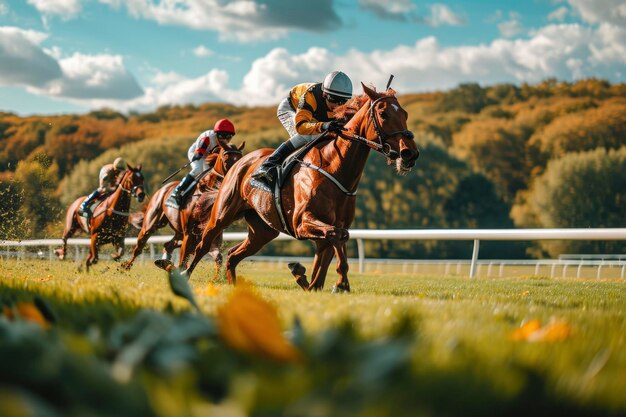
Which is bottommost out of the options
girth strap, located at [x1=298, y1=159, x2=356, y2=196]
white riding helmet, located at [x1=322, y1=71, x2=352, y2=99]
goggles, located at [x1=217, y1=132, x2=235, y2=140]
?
girth strap, located at [x1=298, y1=159, x2=356, y2=196]

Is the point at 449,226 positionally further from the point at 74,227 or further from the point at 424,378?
the point at 424,378

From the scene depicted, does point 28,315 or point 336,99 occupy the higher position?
point 336,99

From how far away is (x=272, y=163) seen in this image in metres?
8.02

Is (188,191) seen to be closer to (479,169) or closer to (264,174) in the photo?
(264,174)

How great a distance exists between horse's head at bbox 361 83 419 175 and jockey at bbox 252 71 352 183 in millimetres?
395

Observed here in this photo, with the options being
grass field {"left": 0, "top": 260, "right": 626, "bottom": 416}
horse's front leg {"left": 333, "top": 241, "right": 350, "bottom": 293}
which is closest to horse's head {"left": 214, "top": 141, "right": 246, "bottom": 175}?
horse's front leg {"left": 333, "top": 241, "right": 350, "bottom": 293}

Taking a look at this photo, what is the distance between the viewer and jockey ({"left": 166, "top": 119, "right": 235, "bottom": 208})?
36.9ft

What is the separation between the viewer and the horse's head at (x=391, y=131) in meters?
7.06

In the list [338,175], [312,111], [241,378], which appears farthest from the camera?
[312,111]

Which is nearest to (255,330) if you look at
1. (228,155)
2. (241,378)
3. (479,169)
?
(241,378)

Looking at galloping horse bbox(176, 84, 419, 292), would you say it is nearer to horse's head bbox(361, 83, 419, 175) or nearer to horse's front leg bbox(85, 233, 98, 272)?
horse's head bbox(361, 83, 419, 175)

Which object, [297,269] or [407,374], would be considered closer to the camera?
[407,374]

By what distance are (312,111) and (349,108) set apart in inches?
14.5

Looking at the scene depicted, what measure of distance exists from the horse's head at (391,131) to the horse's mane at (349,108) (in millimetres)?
401
